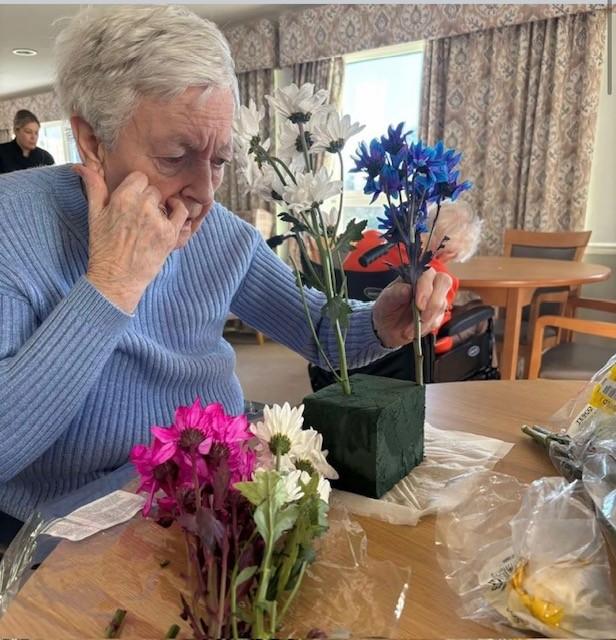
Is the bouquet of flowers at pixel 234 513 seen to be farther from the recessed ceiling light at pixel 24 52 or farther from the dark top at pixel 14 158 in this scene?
the recessed ceiling light at pixel 24 52

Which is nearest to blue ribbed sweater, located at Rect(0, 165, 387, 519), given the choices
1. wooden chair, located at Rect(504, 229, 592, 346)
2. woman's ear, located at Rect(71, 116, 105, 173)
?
woman's ear, located at Rect(71, 116, 105, 173)

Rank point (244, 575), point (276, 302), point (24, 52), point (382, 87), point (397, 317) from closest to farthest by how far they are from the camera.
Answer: point (244, 575), point (397, 317), point (276, 302), point (382, 87), point (24, 52)

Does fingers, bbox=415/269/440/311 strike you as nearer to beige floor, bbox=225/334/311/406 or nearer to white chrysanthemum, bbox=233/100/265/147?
white chrysanthemum, bbox=233/100/265/147

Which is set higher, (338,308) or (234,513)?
(338,308)

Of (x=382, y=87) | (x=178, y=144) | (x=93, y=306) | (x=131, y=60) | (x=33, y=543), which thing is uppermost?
(x=382, y=87)

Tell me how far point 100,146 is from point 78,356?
1.07ft

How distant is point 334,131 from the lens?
60 centimetres

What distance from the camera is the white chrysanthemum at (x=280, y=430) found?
550mm

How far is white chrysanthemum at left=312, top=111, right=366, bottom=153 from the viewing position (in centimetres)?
60

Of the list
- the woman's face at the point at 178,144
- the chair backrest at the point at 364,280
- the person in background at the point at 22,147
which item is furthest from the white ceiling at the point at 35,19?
the woman's face at the point at 178,144

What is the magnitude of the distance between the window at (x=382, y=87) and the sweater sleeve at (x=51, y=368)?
3.67 meters

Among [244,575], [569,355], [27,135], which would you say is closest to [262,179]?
[244,575]

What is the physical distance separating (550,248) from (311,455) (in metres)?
3.15

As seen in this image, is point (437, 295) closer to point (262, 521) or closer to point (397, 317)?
point (397, 317)
